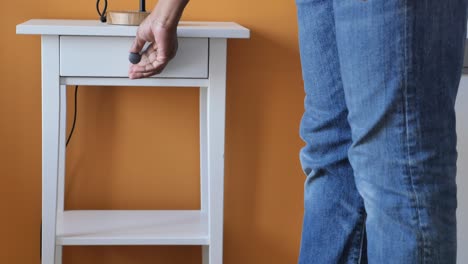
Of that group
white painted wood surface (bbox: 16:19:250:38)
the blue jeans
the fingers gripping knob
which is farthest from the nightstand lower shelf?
the blue jeans

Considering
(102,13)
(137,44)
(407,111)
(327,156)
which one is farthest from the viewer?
(102,13)

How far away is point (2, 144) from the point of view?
74.2 inches

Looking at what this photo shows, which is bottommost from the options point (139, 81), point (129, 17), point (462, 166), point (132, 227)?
point (132, 227)

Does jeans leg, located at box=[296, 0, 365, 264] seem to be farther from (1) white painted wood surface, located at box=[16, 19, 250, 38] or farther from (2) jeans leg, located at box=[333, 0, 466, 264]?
(1) white painted wood surface, located at box=[16, 19, 250, 38]

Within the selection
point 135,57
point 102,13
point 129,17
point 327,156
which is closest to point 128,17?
point 129,17

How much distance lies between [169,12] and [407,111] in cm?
37

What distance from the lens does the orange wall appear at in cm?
188

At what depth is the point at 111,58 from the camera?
5.07ft

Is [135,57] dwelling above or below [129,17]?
below

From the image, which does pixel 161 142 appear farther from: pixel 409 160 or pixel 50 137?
pixel 409 160

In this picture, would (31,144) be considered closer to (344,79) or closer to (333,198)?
(333,198)

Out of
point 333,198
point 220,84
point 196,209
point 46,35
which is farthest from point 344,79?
point 196,209

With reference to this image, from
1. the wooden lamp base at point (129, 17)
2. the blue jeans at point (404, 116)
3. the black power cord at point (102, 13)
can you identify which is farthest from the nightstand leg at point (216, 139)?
the blue jeans at point (404, 116)

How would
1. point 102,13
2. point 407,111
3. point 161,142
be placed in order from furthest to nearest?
point 161,142 → point 102,13 → point 407,111
